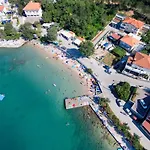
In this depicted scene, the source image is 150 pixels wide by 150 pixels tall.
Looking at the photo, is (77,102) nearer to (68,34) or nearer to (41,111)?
(41,111)

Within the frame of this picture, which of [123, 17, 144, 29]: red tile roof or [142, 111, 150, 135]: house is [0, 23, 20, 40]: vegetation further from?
[142, 111, 150, 135]: house

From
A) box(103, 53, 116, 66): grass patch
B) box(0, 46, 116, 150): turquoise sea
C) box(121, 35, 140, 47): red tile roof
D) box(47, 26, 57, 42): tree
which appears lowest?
box(0, 46, 116, 150): turquoise sea

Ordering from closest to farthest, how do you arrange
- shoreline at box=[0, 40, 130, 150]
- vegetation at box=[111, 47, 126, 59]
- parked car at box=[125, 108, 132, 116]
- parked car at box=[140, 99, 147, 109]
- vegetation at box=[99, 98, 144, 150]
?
vegetation at box=[99, 98, 144, 150] → parked car at box=[140, 99, 147, 109] → parked car at box=[125, 108, 132, 116] → shoreline at box=[0, 40, 130, 150] → vegetation at box=[111, 47, 126, 59]

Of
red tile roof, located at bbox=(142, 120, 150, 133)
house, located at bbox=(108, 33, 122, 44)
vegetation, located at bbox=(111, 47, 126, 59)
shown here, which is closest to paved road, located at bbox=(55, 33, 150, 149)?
red tile roof, located at bbox=(142, 120, 150, 133)

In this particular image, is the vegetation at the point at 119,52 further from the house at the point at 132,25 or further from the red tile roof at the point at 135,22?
the red tile roof at the point at 135,22

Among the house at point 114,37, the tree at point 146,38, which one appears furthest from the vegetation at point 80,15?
the tree at point 146,38

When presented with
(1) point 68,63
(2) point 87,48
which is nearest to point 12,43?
(1) point 68,63

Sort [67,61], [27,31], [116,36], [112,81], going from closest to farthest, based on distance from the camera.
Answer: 1. [112,81]
2. [67,61]
3. [116,36]
4. [27,31]
